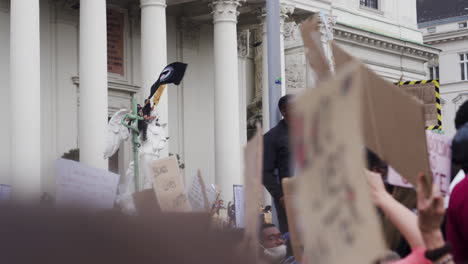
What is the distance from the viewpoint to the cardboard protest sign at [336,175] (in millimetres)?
2035

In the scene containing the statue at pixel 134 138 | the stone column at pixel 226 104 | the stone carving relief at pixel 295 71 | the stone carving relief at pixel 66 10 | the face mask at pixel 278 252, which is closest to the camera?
the face mask at pixel 278 252

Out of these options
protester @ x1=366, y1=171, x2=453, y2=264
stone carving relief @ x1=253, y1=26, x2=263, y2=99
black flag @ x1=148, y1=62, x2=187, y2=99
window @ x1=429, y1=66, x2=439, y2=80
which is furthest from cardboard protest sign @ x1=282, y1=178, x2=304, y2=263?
window @ x1=429, y1=66, x2=439, y2=80

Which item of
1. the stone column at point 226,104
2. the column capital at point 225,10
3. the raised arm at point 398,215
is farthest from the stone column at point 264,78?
the raised arm at point 398,215

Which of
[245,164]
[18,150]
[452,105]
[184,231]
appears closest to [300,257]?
[245,164]

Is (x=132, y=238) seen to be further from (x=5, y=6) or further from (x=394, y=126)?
(x=5, y=6)

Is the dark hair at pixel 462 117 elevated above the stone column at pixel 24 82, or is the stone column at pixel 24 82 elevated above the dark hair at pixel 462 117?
the stone column at pixel 24 82

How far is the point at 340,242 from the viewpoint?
2.08 m

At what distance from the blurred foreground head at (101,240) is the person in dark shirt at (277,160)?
5.54 metres

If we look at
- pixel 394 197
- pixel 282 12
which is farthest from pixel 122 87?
pixel 394 197

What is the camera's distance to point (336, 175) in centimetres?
210

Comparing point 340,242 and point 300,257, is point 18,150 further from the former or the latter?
point 340,242

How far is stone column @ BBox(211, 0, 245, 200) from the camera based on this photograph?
2898cm

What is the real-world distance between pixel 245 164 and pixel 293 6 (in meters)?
29.1

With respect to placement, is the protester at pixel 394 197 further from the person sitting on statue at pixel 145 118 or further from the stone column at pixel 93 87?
the stone column at pixel 93 87
